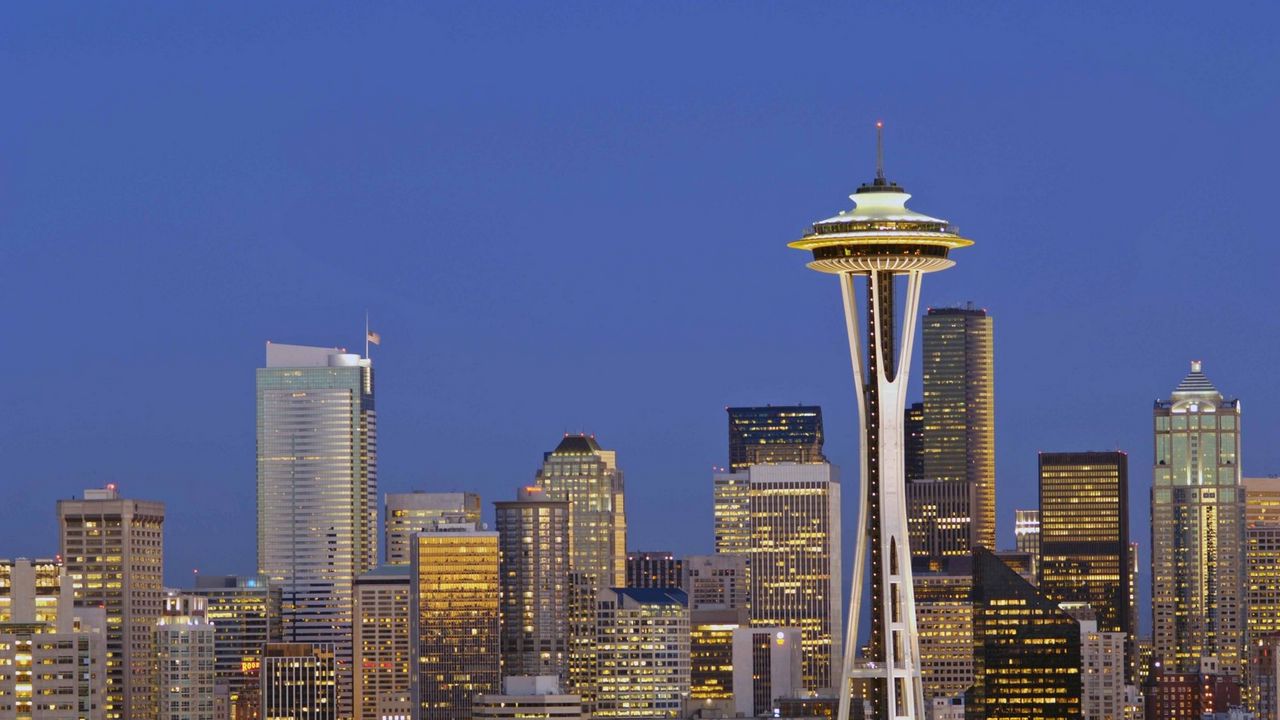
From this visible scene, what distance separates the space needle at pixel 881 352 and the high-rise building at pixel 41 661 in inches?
2921

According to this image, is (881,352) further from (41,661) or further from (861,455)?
(41,661)

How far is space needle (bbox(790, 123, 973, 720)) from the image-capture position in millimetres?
123562

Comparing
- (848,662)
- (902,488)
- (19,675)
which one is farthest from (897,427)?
(19,675)

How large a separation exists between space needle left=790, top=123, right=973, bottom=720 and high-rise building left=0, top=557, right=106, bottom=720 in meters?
74.2

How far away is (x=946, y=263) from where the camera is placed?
12575 cm

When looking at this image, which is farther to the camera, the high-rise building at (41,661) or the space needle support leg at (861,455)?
the high-rise building at (41,661)

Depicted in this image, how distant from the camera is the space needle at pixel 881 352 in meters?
124

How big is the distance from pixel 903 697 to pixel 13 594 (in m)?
86.6

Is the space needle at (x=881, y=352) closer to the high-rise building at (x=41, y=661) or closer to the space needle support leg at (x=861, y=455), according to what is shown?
the space needle support leg at (x=861, y=455)

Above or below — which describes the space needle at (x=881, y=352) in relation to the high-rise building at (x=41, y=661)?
above

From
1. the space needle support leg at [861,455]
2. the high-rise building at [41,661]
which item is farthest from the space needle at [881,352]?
the high-rise building at [41,661]

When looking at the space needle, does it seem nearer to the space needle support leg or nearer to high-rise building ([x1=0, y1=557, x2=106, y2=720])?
the space needle support leg

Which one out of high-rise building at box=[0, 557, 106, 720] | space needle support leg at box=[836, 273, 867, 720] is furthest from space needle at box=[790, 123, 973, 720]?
high-rise building at box=[0, 557, 106, 720]

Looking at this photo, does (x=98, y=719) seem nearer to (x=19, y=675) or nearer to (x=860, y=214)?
(x=19, y=675)
